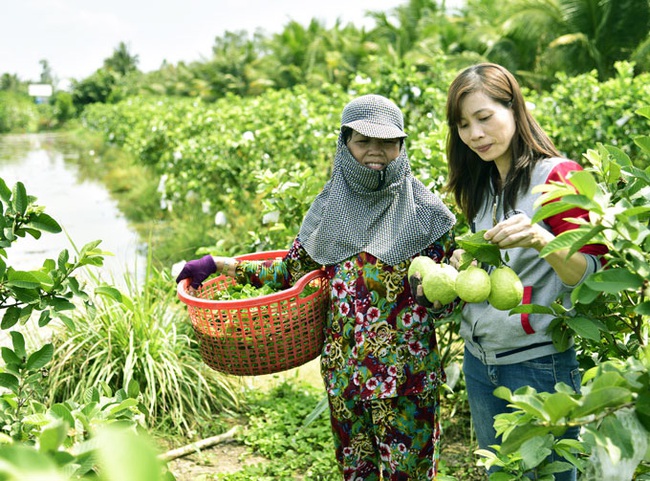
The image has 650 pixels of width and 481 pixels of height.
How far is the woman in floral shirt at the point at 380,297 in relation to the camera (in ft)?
6.86

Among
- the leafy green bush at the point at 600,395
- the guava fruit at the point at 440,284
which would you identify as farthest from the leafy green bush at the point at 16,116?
the leafy green bush at the point at 600,395

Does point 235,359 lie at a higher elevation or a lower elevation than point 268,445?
higher

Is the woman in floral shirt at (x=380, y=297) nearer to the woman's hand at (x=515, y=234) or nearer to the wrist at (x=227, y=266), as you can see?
the wrist at (x=227, y=266)

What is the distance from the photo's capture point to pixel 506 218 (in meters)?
1.84

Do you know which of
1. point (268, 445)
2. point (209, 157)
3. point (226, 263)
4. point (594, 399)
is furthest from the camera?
point (209, 157)

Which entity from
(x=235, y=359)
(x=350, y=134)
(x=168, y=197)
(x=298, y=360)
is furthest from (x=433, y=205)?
(x=168, y=197)

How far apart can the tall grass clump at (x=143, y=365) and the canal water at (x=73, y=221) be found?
271mm

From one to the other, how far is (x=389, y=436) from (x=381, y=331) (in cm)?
36

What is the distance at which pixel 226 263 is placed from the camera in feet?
7.98

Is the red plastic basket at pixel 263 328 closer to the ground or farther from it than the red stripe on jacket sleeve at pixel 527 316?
closer to the ground

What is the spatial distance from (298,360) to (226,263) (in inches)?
18.4

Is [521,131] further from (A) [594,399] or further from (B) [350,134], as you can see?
(A) [594,399]

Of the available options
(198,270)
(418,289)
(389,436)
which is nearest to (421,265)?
(418,289)

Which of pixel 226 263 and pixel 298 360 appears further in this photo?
pixel 226 263
